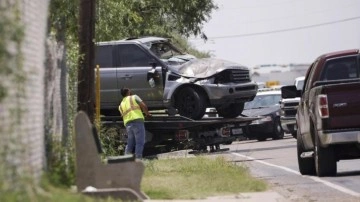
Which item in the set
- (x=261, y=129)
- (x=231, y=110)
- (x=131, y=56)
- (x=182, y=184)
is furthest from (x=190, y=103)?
(x=261, y=129)

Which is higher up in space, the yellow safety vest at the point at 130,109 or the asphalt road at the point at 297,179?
the yellow safety vest at the point at 130,109

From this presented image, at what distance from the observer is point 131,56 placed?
23812 millimetres

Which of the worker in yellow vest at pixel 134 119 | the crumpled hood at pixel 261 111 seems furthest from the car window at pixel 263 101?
the worker in yellow vest at pixel 134 119

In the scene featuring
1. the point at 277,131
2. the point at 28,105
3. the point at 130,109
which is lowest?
the point at 277,131

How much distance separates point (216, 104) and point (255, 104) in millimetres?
13991

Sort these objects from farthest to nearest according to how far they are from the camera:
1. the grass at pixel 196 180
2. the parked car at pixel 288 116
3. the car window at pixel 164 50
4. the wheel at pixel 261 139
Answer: the wheel at pixel 261 139 < the parked car at pixel 288 116 < the car window at pixel 164 50 < the grass at pixel 196 180

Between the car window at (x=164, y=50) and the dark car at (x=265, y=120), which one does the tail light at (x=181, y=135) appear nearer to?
the car window at (x=164, y=50)

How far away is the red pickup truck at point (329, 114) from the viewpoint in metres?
16.7

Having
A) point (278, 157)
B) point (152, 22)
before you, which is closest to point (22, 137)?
point (278, 157)

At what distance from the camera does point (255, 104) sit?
123ft

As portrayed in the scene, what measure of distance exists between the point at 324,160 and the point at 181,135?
24.1 ft

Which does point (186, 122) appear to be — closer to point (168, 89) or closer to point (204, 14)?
point (168, 89)

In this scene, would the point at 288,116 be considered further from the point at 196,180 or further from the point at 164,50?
the point at 196,180

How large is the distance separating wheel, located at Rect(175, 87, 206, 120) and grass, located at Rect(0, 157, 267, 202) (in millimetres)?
1666
